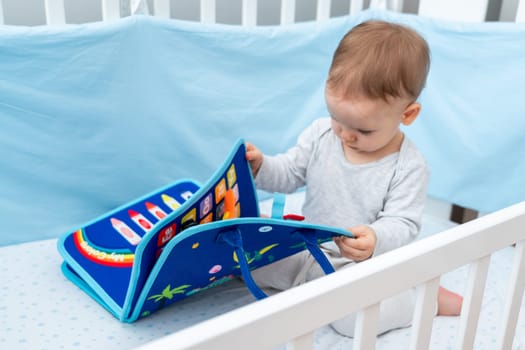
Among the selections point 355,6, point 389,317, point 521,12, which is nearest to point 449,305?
point 389,317

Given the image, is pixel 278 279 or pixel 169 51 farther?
pixel 169 51

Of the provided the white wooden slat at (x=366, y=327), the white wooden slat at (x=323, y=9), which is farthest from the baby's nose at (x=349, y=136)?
the white wooden slat at (x=323, y=9)

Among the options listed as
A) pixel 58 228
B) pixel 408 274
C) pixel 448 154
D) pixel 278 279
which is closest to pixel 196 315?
pixel 278 279

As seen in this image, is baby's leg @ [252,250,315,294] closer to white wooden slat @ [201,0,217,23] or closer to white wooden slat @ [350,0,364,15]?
white wooden slat @ [201,0,217,23]

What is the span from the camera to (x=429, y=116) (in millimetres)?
1200

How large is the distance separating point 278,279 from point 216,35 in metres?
0.44

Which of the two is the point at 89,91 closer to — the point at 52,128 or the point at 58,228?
the point at 52,128

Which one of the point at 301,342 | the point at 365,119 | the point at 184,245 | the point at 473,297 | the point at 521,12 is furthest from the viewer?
the point at 521,12

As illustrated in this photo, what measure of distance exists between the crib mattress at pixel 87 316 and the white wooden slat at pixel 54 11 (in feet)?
1.19

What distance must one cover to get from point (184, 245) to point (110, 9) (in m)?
0.49

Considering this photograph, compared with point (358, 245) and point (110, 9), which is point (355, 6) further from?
point (358, 245)

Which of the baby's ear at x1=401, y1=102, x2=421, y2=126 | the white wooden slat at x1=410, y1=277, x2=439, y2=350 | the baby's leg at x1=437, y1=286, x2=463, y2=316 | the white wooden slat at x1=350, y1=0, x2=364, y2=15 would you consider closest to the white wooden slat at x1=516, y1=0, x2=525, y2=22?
the white wooden slat at x1=350, y1=0, x2=364, y2=15

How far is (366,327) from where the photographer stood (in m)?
0.46

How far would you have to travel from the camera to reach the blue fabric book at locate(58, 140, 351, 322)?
2.16 feet
